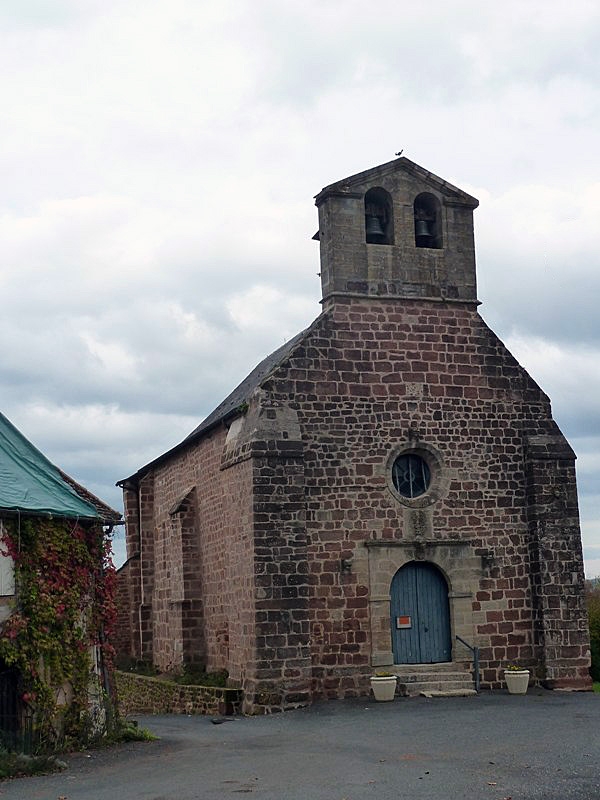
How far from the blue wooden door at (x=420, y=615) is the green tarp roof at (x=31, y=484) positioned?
655 centimetres

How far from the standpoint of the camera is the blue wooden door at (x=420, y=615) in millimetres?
19828

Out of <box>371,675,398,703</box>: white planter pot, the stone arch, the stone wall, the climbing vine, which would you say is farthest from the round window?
the climbing vine

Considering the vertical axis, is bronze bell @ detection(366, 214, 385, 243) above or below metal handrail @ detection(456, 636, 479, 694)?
above

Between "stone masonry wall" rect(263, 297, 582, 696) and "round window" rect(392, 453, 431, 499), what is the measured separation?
36cm

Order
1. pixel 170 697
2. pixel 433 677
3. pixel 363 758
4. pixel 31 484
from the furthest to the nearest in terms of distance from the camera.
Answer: pixel 170 697 < pixel 433 677 < pixel 31 484 < pixel 363 758

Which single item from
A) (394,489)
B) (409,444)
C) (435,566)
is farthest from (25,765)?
(409,444)

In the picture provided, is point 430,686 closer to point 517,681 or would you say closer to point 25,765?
point 517,681

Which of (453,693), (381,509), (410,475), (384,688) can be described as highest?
(410,475)

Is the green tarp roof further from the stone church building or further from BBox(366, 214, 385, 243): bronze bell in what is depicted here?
BBox(366, 214, 385, 243): bronze bell

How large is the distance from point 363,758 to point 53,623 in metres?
4.79

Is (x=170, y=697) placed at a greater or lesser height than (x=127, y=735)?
lesser

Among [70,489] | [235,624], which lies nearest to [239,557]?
[235,624]

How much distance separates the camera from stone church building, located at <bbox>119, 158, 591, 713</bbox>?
1908 cm

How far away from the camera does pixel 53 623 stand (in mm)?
15086
